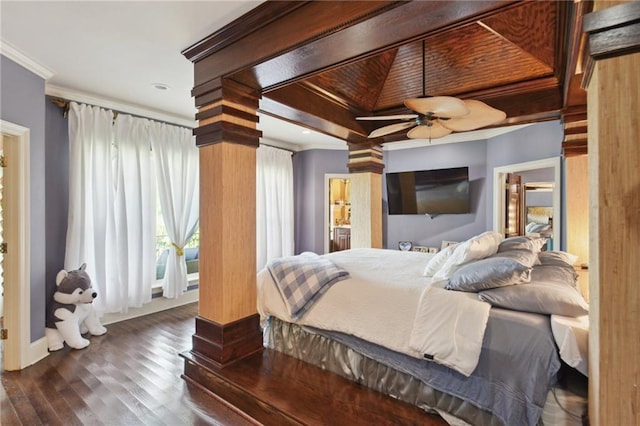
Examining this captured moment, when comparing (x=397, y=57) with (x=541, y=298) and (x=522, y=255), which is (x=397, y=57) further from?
(x=541, y=298)

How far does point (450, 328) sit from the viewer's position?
181cm

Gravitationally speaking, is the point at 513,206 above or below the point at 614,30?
below

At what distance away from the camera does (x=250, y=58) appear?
1944 mm

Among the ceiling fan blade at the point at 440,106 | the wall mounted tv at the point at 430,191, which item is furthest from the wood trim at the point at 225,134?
the wall mounted tv at the point at 430,191

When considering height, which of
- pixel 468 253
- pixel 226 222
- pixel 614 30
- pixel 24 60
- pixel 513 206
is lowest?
pixel 468 253

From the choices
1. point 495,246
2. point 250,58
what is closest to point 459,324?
point 495,246

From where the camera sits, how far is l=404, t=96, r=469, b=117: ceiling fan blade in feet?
6.75

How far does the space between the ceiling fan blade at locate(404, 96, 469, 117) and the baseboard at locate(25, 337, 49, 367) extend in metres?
3.75

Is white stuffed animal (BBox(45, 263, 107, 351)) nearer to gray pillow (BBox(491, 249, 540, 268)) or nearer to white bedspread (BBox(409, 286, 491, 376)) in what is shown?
white bedspread (BBox(409, 286, 491, 376))

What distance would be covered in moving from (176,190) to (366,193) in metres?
2.64

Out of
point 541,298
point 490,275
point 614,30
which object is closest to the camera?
point 614,30

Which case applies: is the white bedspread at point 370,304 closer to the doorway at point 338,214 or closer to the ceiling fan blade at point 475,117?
the ceiling fan blade at point 475,117

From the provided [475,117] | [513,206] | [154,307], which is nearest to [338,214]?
[513,206]

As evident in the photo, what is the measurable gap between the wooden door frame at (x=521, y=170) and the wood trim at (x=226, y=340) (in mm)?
3704
